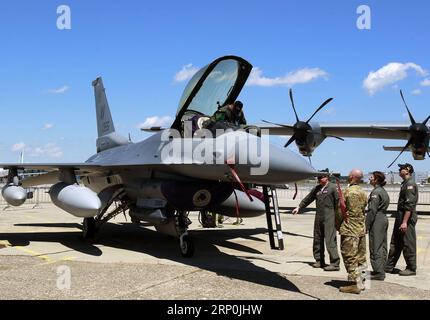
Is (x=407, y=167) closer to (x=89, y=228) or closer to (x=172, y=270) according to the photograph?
(x=172, y=270)

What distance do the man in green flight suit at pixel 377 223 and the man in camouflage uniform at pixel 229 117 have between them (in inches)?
97.0

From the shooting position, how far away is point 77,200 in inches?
343

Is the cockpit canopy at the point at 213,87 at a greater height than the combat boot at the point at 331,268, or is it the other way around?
the cockpit canopy at the point at 213,87

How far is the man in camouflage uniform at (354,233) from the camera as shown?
5.77 m

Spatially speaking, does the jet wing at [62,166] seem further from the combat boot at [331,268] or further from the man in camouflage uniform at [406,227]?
the man in camouflage uniform at [406,227]

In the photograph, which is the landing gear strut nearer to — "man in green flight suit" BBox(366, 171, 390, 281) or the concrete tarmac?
the concrete tarmac

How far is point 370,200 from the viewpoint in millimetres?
6805
